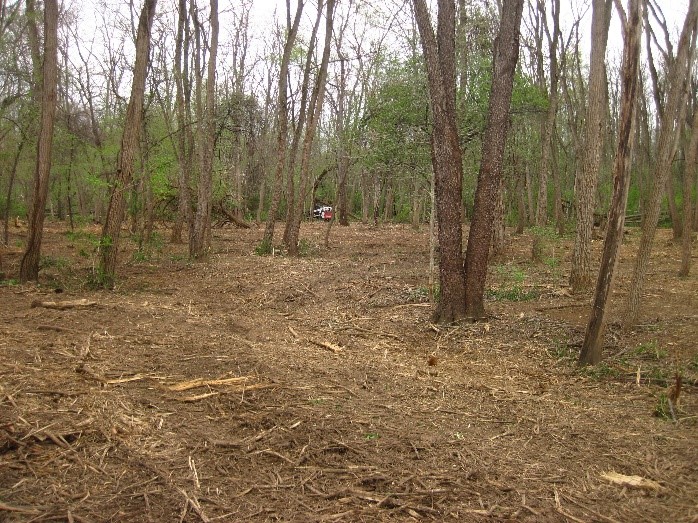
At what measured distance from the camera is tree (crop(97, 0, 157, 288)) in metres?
9.51

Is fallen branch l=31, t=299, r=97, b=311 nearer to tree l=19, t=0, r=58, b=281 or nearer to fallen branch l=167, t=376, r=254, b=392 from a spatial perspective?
tree l=19, t=0, r=58, b=281

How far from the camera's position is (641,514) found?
336 cm

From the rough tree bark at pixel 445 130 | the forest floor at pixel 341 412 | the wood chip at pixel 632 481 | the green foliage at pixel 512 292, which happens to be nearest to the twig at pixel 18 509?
the forest floor at pixel 341 412

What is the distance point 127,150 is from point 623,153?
7334mm

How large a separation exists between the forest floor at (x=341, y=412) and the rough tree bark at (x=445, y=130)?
→ 41.0 inches

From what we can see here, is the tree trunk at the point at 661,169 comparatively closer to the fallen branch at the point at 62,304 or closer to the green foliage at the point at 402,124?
the green foliage at the point at 402,124

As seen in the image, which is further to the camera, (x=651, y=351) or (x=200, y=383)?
(x=651, y=351)

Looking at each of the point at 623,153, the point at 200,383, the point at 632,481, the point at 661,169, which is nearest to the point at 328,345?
the point at 200,383

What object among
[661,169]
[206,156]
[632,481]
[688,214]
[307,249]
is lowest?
[632,481]

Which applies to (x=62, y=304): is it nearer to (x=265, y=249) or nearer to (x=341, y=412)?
(x=341, y=412)

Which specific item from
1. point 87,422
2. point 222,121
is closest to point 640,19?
point 87,422

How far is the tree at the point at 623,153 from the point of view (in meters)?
5.44

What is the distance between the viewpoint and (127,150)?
31.4ft

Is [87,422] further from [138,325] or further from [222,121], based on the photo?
[222,121]
